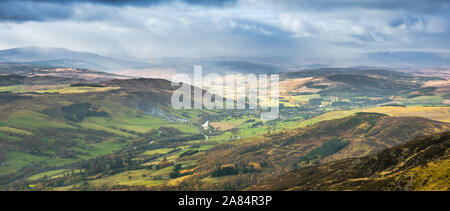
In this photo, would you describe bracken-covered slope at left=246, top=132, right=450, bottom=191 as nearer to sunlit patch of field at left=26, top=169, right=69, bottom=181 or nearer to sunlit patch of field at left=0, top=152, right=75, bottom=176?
sunlit patch of field at left=26, top=169, right=69, bottom=181

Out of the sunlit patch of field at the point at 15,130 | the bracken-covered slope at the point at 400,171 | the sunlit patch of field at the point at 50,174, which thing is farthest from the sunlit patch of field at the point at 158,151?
the bracken-covered slope at the point at 400,171

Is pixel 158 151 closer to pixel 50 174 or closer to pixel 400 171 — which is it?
pixel 50 174

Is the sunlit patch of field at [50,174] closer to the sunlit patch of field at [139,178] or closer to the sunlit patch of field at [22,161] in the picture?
the sunlit patch of field at [22,161]

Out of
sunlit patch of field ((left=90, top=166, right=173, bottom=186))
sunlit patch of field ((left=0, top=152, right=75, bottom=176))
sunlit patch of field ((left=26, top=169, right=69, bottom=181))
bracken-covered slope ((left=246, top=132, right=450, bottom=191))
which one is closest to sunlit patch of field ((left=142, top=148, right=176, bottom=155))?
sunlit patch of field ((left=90, top=166, right=173, bottom=186))

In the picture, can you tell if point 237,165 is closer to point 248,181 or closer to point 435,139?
point 248,181

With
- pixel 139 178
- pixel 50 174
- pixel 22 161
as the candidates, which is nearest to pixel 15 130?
pixel 22 161

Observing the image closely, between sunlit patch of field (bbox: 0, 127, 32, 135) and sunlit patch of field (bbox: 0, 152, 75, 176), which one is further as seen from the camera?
sunlit patch of field (bbox: 0, 127, 32, 135)

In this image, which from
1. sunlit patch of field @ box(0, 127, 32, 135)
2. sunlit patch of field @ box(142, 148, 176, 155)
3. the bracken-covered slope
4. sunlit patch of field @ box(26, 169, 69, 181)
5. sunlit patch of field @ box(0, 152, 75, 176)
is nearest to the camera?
the bracken-covered slope

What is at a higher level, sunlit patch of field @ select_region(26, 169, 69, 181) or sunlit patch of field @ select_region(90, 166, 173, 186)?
sunlit patch of field @ select_region(90, 166, 173, 186)
